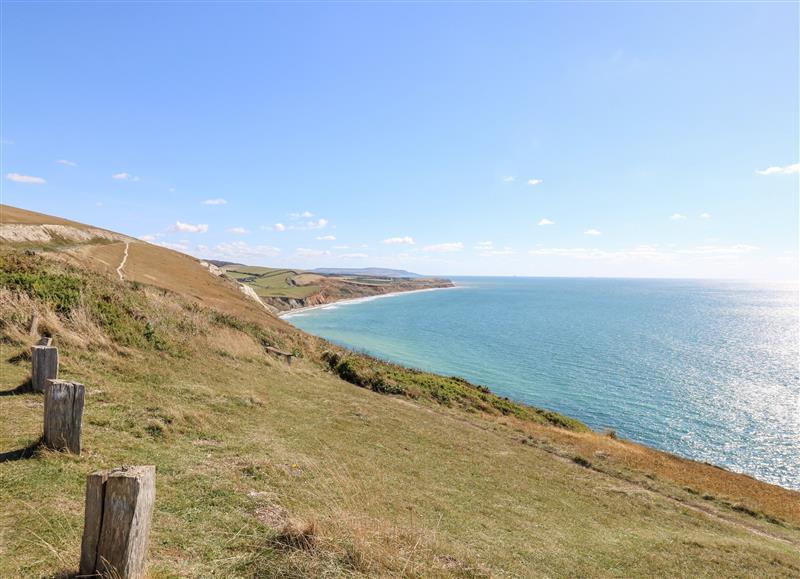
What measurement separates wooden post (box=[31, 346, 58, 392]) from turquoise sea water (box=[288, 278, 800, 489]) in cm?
4411

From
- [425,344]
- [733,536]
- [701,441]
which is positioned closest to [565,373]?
[701,441]

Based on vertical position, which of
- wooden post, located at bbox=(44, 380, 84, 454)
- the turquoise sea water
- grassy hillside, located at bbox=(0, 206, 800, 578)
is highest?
wooden post, located at bbox=(44, 380, 84, 454)

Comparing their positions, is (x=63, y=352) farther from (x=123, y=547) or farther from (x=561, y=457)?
(x=561, y=457)

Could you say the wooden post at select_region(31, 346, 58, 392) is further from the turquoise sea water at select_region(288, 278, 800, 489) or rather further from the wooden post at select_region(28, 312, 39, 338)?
the turquoise sea water at select_region(288, 278, 800, 489)

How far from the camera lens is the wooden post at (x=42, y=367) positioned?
34.3 feet

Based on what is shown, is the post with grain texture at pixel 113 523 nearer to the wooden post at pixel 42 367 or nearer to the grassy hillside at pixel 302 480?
the grassy hillside at pixel 302 480

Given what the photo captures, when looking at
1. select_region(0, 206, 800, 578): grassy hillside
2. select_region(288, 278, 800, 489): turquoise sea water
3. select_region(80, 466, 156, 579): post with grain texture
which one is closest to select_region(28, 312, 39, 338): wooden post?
select_region(0, 206, 800, 578): grassy hillside

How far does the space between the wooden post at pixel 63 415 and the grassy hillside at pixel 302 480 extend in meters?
0.38

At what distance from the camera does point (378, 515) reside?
24.3ft

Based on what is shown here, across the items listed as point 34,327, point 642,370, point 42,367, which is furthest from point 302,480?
point 642,370

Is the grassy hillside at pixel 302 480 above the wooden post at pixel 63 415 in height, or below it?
below

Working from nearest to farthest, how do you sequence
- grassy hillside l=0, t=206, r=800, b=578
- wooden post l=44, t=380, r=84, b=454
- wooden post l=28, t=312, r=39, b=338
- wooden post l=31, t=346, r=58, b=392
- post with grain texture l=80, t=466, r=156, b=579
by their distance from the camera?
post with grain texture l=80, t=466, r=156, b=579 < grassy hillside l=0, t=206, r=800, b=578 < wooden post l=44, t=380, r=84, b=454 < wooden post l=31, t=346, r=58, b=392 < wooden post l=28, t=312, r=39, b=338

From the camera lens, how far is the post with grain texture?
4.20 metres

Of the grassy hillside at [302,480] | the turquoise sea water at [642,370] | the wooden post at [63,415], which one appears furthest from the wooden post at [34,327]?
the turquoise sea water at [642,370]
